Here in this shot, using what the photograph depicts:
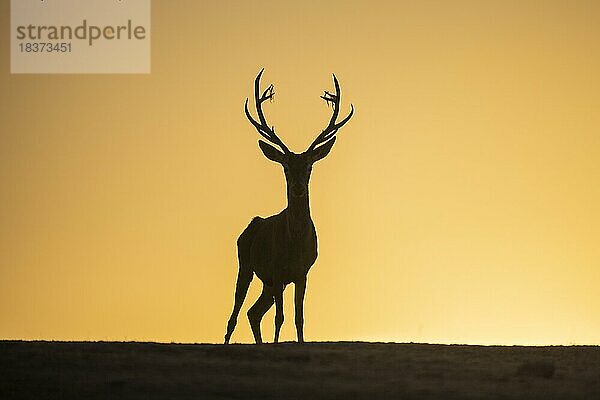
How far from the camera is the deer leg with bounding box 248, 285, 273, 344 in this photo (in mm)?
21516

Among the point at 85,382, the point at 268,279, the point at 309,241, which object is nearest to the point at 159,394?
the point at 85,382

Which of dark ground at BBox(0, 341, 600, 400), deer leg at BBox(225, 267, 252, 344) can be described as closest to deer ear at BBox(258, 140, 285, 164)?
deer leg at BBox(225, 267, 252, 344)

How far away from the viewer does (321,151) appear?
64.0 ft

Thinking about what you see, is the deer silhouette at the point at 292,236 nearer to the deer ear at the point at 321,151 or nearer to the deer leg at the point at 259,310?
the deer ear at the point at 321,151

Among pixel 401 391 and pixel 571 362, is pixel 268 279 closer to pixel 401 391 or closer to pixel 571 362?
pixel 571 362

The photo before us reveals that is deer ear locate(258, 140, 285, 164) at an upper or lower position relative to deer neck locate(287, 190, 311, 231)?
upper

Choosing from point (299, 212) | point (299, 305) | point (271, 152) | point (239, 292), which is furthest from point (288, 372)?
point (239, 292)

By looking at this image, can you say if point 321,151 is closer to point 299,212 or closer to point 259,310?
point 299,212

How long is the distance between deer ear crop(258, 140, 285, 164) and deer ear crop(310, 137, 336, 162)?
1.74 feet

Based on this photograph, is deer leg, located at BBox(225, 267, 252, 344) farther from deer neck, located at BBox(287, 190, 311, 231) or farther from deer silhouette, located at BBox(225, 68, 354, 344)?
deer neck, located at BBox(287, 190, 311, 231)

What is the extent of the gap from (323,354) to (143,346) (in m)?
2.17

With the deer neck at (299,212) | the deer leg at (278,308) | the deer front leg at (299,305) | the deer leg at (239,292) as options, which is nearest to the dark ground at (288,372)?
the deer front leg at (299,305)

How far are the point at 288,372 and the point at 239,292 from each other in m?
10.3

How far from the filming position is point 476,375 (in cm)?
1180
